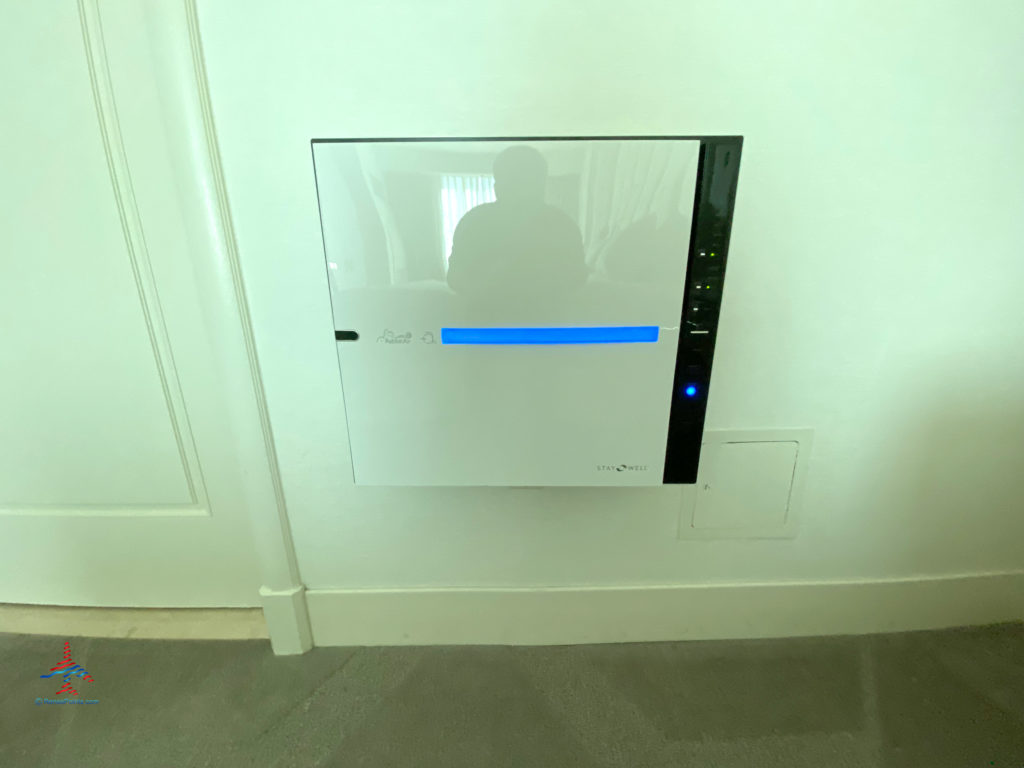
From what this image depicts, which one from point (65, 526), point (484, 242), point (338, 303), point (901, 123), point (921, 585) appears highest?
point (901, 123)

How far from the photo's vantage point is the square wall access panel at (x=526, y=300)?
83cm

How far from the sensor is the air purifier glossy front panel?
0.83 metres

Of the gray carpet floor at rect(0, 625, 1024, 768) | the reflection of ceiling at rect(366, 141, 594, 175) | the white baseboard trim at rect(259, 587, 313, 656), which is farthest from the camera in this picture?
the white baseboard trim at rect(259, 587, 313, 656)

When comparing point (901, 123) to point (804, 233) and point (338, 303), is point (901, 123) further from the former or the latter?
A: point (338, 303)

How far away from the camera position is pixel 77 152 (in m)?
1.03

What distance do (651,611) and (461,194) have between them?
3.61 ft

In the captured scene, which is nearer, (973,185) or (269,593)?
(973,185)

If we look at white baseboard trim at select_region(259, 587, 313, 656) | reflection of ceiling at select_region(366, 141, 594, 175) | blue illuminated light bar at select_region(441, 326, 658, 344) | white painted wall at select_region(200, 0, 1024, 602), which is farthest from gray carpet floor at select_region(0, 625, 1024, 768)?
reflection of ceiling at select_region(366, 141, 594, 175)

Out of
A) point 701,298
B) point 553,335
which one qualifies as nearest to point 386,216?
point 553,335

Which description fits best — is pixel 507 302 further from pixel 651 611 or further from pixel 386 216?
pixel 651 611

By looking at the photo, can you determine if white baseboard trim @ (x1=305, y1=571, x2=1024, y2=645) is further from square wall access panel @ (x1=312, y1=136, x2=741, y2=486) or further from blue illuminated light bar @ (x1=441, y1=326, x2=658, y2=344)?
blue illuminated light bar @ (x1=441, y1=326, x2=658, y2=344)

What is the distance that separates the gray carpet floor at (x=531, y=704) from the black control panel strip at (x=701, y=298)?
0.58 m

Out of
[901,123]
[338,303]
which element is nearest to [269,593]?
[338,303]

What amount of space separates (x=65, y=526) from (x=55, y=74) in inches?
43.0
